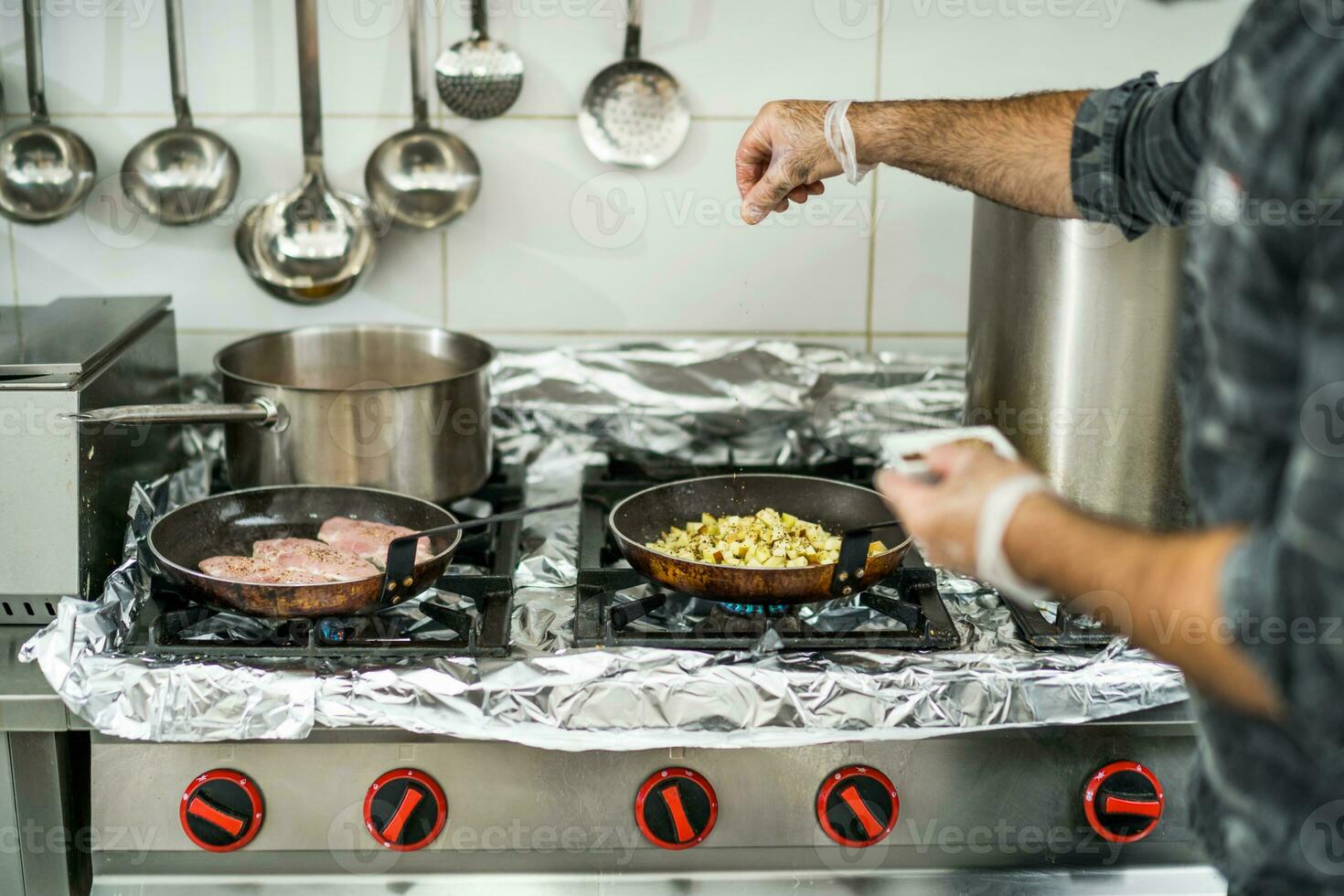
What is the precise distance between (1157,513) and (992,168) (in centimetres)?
37

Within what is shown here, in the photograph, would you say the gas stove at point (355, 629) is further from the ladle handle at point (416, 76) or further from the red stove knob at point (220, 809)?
the ladle handle at point (416, 76)

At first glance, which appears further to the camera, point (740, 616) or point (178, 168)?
point (178, 168)

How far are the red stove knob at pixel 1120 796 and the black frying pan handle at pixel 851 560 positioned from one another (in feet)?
0.87

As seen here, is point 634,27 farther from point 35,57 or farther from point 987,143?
point 35,57

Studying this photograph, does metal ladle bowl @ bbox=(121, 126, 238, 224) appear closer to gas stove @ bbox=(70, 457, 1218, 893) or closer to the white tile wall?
the white tile wall

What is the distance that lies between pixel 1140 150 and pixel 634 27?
744 mm

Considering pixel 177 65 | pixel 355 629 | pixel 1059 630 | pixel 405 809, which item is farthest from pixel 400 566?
pixel 177 65

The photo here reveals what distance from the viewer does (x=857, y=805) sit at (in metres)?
1.06

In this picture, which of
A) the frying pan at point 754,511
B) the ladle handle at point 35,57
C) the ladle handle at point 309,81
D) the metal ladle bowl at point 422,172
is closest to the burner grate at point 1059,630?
the frying pan at point 754,511

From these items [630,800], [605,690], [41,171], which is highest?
[41,171]

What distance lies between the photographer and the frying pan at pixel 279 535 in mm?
1070

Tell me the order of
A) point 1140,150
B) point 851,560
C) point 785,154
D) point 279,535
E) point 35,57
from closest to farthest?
point 1140,150
point 851,560
point 785,154
point 279,535
point 35,57

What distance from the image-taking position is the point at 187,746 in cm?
106

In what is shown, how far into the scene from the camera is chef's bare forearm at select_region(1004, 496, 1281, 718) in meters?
0.63
